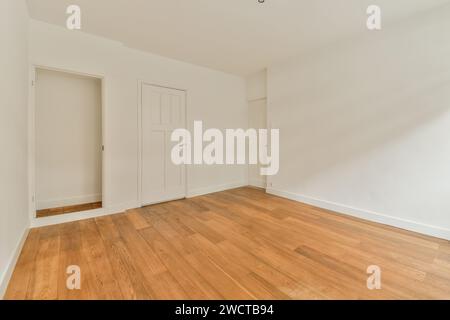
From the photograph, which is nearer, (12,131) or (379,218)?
(12,131)

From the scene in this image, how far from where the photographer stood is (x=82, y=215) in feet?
9.07

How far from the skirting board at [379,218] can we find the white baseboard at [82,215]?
2.92 metres

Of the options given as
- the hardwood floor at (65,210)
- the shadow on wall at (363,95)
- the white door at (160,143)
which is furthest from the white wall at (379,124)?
the hardwood floor at (65,210)

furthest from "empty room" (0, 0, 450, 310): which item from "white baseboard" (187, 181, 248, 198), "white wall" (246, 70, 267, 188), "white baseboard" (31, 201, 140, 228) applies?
"white wall" (246, 70, 267, 188)

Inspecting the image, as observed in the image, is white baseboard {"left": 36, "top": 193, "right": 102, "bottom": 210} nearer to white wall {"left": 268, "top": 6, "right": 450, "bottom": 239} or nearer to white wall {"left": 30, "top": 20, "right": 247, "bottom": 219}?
white wall {"left": 30, "top": 20, "right": 247, "bottom": 219}

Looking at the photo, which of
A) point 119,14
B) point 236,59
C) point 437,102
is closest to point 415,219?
point 437,102

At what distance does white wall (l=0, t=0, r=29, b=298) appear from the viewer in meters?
1.45

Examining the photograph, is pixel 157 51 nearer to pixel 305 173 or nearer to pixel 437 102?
pixel 305 173

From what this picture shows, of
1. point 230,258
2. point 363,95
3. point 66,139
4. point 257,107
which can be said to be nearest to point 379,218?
point 363,95

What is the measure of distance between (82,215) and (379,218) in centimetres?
413

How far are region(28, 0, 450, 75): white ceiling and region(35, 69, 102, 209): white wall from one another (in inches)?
41.5

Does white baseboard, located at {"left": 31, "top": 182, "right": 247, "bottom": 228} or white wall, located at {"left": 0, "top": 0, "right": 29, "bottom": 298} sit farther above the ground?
white wall, located at {"left": 0, "top": 0, "right": 29, "bottom": 298}

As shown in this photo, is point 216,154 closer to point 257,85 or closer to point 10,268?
point 257,85

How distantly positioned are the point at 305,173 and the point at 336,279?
7.13ft
